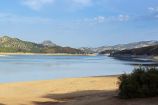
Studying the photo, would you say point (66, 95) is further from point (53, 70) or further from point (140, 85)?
point (53, 70)

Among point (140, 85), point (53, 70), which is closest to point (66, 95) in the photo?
point (140, 85)

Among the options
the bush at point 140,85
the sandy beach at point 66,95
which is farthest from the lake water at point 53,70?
the bush at point 140,85

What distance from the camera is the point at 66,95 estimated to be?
19.1 m

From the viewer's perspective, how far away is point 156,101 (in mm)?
12375

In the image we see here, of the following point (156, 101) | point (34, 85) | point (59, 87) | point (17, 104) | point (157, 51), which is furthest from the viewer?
point (157, 51)

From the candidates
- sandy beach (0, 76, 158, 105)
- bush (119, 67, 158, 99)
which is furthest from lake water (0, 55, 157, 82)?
bush (119, 67, 158, 99)

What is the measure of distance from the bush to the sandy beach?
1.06ft

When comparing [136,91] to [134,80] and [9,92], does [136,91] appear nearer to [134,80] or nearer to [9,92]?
[134,80]

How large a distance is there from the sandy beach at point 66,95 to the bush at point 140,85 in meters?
0.32

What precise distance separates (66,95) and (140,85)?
21.1 ft

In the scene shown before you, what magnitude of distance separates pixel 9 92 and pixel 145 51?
535ft

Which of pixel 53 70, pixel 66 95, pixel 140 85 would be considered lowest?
pixel 53 70

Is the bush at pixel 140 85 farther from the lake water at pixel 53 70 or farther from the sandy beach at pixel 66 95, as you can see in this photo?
the lake water at pixel 53 70

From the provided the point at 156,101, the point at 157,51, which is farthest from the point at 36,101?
the point at 157,51
